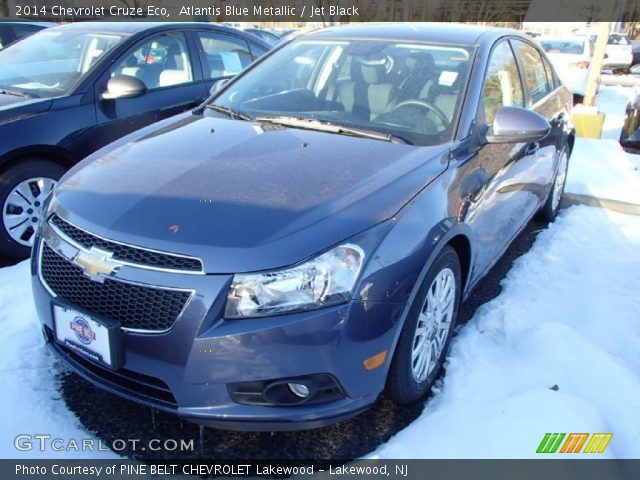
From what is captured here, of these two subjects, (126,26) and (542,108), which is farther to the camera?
(126,26)

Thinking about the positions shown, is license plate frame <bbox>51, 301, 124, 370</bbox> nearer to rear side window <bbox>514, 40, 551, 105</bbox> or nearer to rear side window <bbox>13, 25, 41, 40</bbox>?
rear side window <bbox>514, 40, 551, 105</bbox>

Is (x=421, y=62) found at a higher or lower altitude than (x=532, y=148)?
higher

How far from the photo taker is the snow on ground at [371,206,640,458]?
2.22 meters

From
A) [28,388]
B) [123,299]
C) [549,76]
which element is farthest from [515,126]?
[28,388]

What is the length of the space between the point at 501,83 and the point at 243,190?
1.91m

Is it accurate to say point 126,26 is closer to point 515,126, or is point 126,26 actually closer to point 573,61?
point 515,126

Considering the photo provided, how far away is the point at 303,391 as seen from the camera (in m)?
1.97

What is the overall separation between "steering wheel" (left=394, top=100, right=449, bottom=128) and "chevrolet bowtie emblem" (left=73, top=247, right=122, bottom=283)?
5.60ft

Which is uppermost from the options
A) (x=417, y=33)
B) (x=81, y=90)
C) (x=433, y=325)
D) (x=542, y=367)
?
(x=417, y=33)

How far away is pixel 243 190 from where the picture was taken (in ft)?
7.29

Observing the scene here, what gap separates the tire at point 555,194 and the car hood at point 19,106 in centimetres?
396

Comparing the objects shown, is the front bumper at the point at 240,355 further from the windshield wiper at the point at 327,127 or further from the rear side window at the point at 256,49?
the rear side window at the point at 256,49

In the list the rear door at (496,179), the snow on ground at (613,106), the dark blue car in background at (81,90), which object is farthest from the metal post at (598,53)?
the dark blue car in background at (81,90)

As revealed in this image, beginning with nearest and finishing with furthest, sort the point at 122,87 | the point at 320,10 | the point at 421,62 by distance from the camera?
the point at 421,62, the point at 122,87, the point at 320,10
